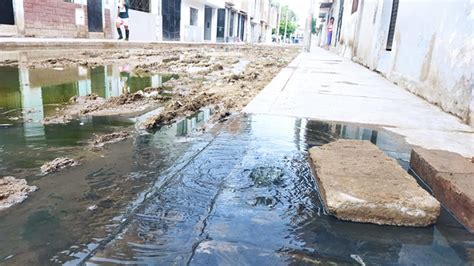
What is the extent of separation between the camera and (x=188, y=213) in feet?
5.48

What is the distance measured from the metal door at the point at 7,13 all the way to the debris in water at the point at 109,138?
14.7 metres

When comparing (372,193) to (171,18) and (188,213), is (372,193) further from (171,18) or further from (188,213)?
(171,18)

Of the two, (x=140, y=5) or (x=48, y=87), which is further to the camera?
(x=140, y=5)

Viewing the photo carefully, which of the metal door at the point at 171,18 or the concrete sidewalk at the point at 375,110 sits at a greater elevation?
the metal door at the point at 171,18

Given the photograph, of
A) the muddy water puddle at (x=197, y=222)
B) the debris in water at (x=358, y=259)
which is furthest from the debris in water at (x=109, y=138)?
the debris in water at (x=358, y=259)

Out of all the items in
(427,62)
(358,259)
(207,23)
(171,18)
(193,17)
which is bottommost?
(358,259)

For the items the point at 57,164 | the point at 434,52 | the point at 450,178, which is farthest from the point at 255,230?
the point at 434,52

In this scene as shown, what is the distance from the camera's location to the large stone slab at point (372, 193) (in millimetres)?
1682

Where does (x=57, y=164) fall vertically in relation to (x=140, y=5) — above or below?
below

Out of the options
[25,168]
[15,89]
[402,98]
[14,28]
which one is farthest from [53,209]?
[14,28]

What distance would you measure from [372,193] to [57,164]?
171cm

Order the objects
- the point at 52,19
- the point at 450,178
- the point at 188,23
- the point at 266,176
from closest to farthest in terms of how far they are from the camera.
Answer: the point at 450,178, the point at 266,176, the point at 52,19, the point at 188,23

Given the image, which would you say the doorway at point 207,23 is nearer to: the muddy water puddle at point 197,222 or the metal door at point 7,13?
the metal door at point 7,13

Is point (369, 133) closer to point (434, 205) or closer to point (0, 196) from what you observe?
point (434, 205)
